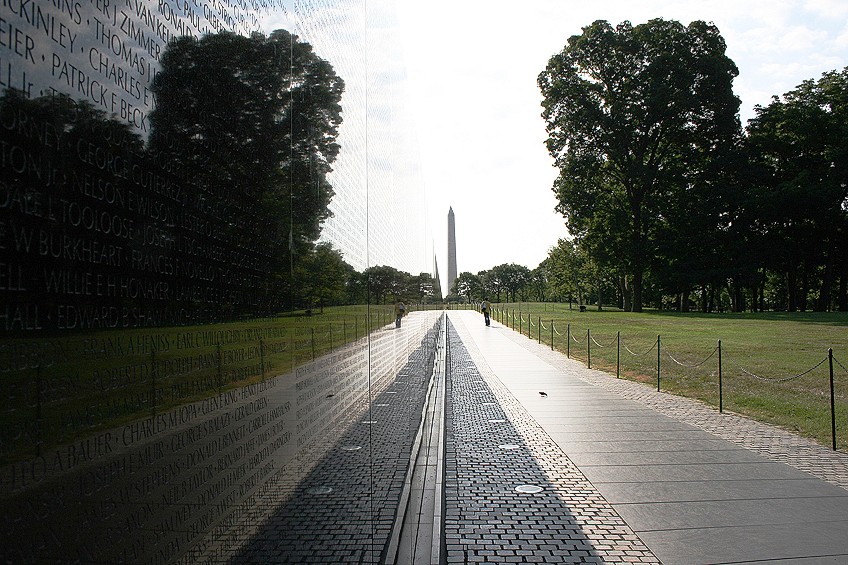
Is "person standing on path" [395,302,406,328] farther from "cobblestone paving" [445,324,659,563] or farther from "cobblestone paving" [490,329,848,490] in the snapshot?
"cobblestone paving" [490,329,848,490]

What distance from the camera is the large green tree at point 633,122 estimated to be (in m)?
41.7

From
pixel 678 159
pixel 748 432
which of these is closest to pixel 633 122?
pixel 678 159

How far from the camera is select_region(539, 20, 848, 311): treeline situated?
42.1m

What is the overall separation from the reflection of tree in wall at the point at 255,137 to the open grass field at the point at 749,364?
26.8 feet

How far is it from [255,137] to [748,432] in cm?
886

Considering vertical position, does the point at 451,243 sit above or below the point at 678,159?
below

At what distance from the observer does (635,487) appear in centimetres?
604

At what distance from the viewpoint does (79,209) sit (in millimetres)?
1117

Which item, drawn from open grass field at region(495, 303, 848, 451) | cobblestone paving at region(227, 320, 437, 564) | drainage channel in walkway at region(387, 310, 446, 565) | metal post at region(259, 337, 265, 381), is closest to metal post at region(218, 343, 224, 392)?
metal post at region(259, 337, 265, 381)

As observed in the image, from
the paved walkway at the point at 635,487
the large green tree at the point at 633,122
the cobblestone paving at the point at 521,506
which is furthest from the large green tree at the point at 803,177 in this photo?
the cobblestone paving at the point at 521,506

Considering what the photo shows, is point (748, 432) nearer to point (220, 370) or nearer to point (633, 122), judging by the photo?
point (220, 370)

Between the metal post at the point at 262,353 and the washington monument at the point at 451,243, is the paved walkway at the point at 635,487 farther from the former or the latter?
the washington monument at the point at 451,243

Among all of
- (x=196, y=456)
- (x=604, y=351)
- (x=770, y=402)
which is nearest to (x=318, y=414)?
(x=196, y=456)

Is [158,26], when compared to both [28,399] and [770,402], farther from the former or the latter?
[770,402]
